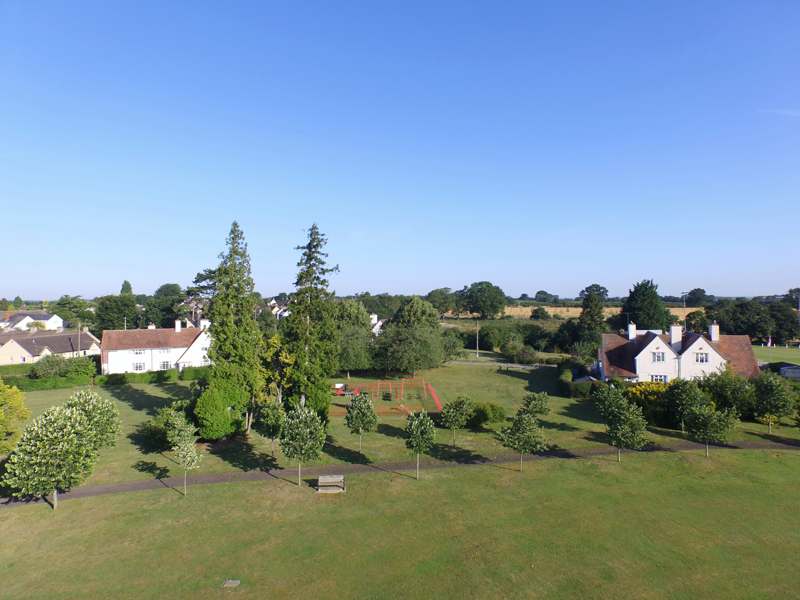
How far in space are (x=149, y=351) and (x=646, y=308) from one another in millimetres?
93676

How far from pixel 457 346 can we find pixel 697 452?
4789cm

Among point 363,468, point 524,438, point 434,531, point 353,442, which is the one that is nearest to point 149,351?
point 353,442

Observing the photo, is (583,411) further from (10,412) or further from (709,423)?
(10,412)

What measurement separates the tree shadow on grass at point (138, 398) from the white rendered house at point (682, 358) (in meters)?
52.7

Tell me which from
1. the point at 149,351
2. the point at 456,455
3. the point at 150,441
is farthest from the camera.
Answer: the point at 149,351

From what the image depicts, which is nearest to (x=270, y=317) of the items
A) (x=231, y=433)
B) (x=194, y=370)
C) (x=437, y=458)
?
(x=194, y=370)

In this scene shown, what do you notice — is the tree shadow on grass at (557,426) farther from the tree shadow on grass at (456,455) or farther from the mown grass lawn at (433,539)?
the mown grass lawn at (433,539)

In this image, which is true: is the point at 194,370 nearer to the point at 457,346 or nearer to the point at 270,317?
the point at 457,346

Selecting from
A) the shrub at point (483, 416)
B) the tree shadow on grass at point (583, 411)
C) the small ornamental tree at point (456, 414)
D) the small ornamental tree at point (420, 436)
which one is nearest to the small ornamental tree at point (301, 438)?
the small ornamental tree at point (420, 436)

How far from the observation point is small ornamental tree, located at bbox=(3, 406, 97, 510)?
77.3 ft

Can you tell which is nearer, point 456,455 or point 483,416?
point 456,455

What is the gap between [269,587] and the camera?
59.8 feet

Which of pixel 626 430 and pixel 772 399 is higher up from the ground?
pixel 772 399

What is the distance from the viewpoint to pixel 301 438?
29.0 metres
